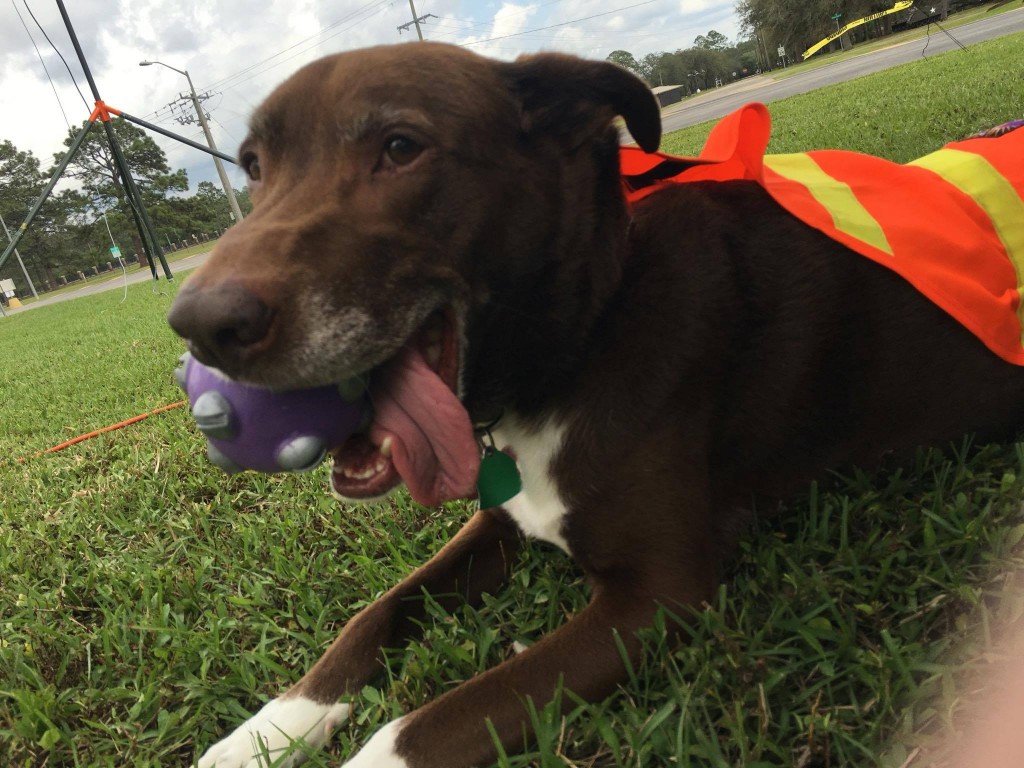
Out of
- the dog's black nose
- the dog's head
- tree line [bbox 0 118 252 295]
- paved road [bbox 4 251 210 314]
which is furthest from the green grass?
tree line [bbox 0 118 252 295]

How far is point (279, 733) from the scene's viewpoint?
1.75 meters

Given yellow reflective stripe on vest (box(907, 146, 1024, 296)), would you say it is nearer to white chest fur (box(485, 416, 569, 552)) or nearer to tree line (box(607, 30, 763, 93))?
white chest fur (box(485, 416, 569, 552))

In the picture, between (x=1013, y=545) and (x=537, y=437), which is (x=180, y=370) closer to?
(x=537, y=437)

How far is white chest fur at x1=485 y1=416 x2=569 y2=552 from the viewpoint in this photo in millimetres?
1909

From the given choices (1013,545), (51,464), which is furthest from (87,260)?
(1013,545)

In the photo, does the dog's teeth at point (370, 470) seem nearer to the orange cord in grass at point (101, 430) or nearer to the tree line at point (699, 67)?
the orange cord in grass at point (101, 430)

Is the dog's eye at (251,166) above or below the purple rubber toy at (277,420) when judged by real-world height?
above

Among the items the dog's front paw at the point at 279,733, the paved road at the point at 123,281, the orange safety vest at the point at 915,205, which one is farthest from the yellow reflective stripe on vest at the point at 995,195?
the paved road at the point at 123,281

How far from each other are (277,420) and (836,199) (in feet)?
5.53

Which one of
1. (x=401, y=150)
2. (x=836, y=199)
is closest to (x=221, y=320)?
(x=401, y=150)

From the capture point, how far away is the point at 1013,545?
177 centimetres

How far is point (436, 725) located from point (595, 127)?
59.3 inches

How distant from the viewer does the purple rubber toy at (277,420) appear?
1.65 meters

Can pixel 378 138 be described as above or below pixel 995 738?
above
